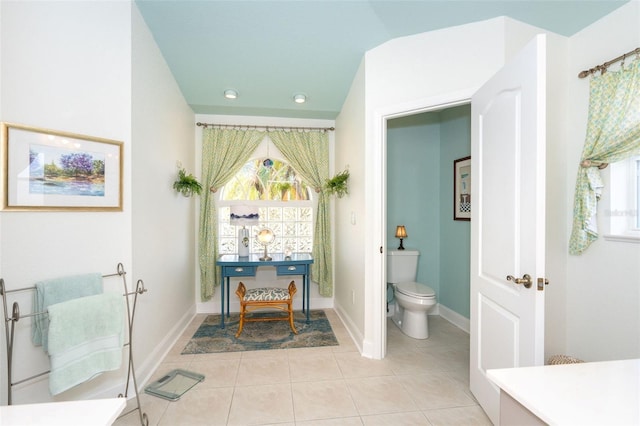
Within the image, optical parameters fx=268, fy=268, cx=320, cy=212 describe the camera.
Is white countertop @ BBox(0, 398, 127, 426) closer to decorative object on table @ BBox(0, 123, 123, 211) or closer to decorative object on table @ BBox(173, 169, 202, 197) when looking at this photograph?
decorative object on table @ BBox(0, 123, 123, 211)

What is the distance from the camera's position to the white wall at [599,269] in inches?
63.9

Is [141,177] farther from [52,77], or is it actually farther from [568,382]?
[568,382]

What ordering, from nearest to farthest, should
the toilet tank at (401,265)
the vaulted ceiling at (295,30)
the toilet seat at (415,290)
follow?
1. the vaulted ceiling at (295,30)
2. the toilet seat at (415,290)
3. the toilet tank at (401,265)

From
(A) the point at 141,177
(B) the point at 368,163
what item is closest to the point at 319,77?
(B) the point at 368,163

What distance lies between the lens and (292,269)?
3146 millimetres

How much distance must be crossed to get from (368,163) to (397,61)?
Answer: 0.86 meters

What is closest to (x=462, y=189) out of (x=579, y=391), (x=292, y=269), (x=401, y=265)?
(x=401, y=265)

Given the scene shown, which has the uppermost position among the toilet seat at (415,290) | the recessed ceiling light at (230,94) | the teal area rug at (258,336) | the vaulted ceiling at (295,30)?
the vaulted ceiling at (295,30)

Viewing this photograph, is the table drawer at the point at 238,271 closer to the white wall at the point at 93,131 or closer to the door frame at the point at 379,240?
the white wall at the point at 93,131

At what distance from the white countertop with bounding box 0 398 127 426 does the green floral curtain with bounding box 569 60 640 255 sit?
257 cm

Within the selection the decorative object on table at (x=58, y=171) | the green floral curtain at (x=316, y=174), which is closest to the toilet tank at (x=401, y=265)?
the green floral curtain at (x=316, y=174)

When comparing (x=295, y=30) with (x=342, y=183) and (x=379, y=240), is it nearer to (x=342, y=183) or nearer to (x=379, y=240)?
(x=342, y=183)

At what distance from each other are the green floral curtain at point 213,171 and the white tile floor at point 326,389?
0.92 metres

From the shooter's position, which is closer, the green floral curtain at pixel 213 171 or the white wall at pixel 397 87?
the white wall at pixel 397 87
